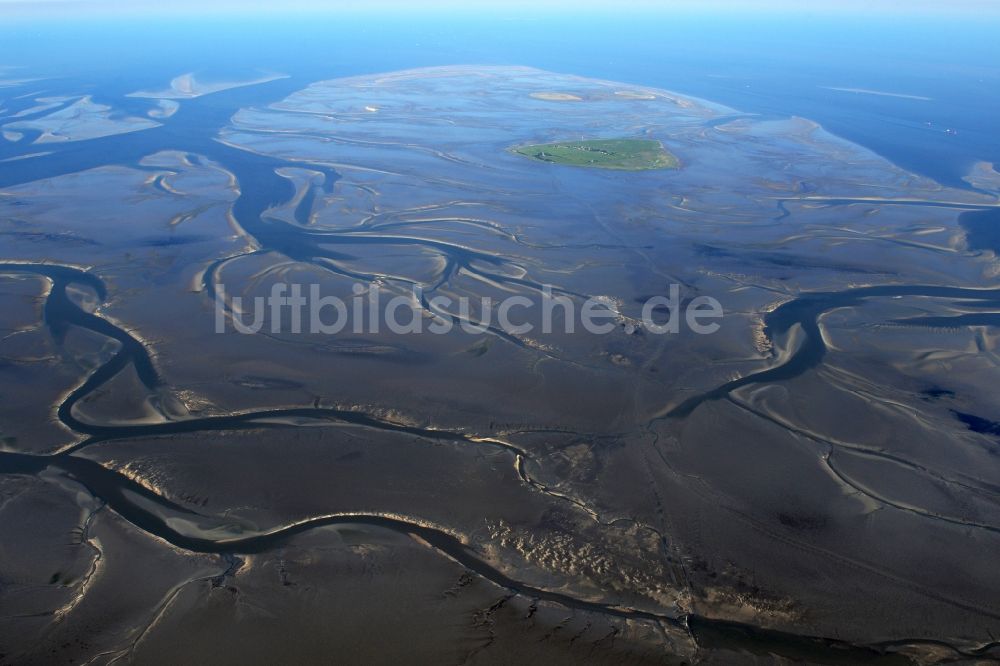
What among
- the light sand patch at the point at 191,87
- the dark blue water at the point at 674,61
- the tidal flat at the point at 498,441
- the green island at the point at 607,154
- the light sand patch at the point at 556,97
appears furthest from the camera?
the light sand patch at the point at 191,87

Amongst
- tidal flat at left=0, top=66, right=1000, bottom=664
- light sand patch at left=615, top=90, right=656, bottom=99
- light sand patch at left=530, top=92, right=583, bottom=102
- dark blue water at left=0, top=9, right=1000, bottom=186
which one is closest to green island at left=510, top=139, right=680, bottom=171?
tidal flat at left=0, top=66, right=1000, bottom=664

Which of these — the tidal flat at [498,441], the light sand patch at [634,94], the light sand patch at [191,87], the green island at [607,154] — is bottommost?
the tidal flat at [498,441]

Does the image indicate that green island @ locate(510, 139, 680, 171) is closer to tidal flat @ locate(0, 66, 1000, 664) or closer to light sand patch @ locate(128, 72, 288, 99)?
tidal flat @ locate(0, 66, 1000, 664)

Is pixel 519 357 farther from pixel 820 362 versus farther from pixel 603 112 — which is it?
pixel 603 112

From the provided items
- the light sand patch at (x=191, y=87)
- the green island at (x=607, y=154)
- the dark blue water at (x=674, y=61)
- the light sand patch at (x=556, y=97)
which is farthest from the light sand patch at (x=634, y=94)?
the light sand patch at (x=191, y=87)

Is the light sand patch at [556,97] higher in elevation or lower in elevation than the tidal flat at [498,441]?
higher

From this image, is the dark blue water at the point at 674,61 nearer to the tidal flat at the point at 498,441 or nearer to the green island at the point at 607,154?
the green island at the point at 607,154

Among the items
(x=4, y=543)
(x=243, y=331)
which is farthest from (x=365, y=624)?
(x=243, y=331)
